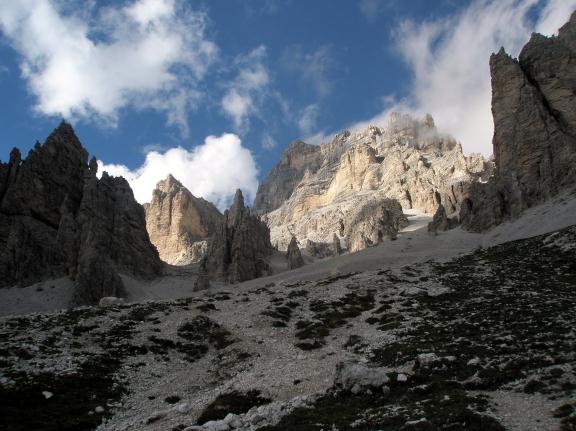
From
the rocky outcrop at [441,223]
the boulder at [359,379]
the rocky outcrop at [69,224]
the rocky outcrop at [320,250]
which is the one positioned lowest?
the boulder at [359,379]

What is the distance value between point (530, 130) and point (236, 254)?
271 ft

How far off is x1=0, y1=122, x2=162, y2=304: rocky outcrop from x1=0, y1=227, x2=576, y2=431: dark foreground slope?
63041mm

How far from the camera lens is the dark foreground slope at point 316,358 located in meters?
16.6

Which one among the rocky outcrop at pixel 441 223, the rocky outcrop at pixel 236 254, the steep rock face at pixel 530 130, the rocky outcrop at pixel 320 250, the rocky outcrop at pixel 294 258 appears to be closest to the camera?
the steep rock face at pixel 530 130

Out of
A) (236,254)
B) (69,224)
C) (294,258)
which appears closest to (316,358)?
(236,254)

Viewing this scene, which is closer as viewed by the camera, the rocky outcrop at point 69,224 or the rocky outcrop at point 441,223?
the rocky outcrop at point 69,224

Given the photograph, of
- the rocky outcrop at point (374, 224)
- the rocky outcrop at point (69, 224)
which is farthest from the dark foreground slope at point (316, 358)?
the rocky outcrop at point (374, 224)

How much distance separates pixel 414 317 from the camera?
39.2m

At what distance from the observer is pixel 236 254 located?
131375mm

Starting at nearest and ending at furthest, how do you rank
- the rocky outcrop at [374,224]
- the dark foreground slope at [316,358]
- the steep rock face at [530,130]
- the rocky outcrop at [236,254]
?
the dark foreground slope at [316,358]
the steep rock face at [530,130]
the rocky outcrop at [236,254]
the rocky outcrop at [374,224]

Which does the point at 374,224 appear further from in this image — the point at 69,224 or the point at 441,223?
the point at 69,224

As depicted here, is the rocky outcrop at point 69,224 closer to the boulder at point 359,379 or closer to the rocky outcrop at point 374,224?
the rocky outcrop at point 374,224

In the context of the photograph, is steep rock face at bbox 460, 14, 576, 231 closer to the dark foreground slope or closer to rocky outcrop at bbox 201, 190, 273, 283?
the dark foreground slope

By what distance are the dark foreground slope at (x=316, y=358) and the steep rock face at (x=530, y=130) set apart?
5115 cm
